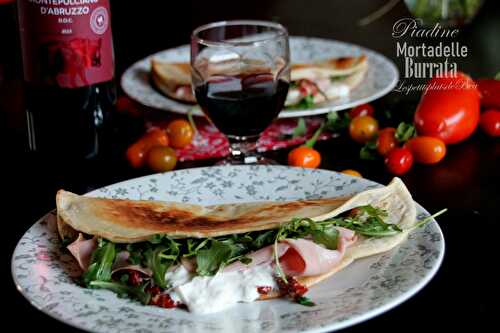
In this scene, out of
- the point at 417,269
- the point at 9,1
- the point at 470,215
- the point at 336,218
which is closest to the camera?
the point at 417,269

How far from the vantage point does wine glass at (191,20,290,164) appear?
2.39 m

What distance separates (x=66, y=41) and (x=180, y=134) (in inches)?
19.9

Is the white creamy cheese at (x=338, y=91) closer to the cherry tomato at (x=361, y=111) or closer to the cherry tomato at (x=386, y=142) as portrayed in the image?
the cherry tomato at (x=361, y=111)

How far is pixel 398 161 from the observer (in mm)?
2406

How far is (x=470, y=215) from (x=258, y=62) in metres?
0.76

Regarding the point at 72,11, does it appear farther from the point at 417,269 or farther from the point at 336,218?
the point at 417,269

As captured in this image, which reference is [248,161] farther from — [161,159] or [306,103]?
[306,103]

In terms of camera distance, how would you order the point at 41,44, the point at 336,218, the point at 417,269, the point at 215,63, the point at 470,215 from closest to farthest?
the point at 417,269, the point at 336,218, the point at 470,215, the point at 41,44, the point at 215,63

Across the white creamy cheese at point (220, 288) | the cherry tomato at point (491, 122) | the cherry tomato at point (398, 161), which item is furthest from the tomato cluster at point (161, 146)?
the cherry tomato at point (491, 122)

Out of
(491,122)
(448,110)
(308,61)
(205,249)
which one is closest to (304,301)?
(205,249)

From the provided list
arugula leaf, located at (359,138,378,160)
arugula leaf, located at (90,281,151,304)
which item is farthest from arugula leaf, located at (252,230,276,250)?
arugula leaf, located at (359,138,378,160)

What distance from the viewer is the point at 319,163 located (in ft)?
8.24

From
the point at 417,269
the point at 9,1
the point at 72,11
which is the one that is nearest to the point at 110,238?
the point at 417,269

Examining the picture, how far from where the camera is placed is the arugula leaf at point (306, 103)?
2.75 m
